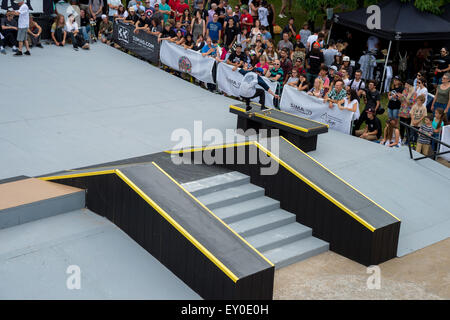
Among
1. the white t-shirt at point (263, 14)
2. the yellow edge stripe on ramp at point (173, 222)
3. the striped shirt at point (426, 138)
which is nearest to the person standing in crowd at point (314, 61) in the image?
the striped shirt at point (426, 138)

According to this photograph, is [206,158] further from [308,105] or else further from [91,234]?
[308,105]

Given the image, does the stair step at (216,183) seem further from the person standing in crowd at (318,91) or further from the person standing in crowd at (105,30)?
the person standing in crowd at (105,30)

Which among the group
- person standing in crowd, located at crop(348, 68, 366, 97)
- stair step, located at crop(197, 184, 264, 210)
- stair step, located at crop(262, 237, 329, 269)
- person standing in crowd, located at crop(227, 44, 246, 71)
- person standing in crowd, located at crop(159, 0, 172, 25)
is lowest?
stair step, located at crop(262, 237, 329, 269)

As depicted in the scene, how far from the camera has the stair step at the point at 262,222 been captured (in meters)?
9.68

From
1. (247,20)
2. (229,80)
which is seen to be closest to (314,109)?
(229,80)

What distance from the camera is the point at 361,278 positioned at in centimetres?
906

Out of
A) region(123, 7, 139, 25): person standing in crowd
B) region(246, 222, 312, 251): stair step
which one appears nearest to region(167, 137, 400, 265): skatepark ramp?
region(246, 222, 312, 251): stair step

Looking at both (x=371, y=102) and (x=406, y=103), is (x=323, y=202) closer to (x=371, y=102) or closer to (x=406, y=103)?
(x=371, y=102)

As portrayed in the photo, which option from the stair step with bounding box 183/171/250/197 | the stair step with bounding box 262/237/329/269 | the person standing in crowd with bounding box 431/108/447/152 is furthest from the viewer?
the person standing in crowd with bounding box 431/108/447/152

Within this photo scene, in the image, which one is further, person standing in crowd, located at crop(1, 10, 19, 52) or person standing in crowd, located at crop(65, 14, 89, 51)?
person standing in crowd, located at crop(65, 14, 89, 51)

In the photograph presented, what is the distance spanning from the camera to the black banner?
19625 mm

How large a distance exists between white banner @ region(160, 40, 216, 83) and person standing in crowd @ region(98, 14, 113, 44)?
133 inches

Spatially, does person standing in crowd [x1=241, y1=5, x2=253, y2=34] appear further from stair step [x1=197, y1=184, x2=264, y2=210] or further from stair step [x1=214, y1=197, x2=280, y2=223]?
stair step [x1=214, y1=197, x2=280, y2=223]

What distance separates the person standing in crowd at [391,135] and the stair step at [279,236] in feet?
14.8
